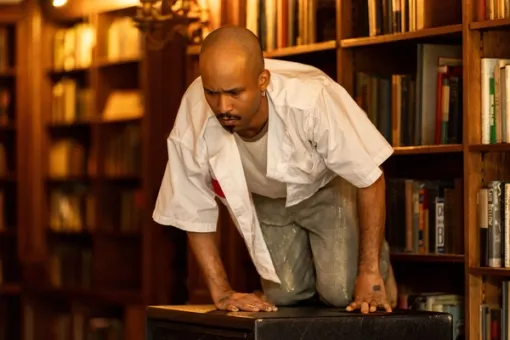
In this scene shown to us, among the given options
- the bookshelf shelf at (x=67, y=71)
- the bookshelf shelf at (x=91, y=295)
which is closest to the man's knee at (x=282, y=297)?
the bookshelf shelf at (x=91, y=295)

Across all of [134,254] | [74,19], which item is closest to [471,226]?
[134,254]

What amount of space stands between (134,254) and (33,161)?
931mm

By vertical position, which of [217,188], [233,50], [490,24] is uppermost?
[490,24]

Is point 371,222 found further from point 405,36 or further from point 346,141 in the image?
point 405,36

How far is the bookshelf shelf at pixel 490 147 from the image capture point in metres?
3.25

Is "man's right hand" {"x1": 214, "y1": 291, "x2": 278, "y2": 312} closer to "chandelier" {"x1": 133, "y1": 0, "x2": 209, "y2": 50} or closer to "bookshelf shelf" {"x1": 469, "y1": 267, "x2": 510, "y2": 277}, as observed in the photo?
"bookshelf shelf" {"x1": 469, "y1": 267, "x2": 510, "y2": 277}

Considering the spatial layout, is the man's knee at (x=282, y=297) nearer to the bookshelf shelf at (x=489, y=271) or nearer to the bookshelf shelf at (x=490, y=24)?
the bookshelf shelf at (x=489, y=271)

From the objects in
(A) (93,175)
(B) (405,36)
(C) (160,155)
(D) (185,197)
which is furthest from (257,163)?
(A) (93,175)

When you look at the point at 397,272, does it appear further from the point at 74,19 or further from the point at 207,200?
the point at 74,19

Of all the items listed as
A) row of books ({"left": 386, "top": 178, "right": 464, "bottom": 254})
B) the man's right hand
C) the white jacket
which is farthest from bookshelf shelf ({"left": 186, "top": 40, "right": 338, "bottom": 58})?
the man's right hand

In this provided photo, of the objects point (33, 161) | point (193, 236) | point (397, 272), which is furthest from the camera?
point (33, 161)

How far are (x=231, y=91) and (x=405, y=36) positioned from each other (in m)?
0.95

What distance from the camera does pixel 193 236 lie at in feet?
10.4

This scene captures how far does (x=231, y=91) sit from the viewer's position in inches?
110
